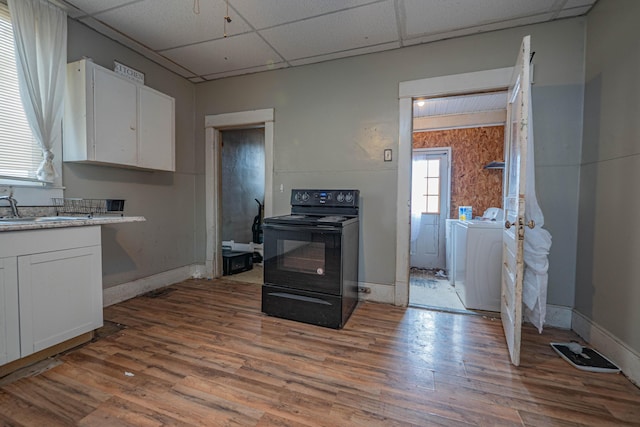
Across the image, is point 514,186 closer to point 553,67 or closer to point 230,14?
point 553,67

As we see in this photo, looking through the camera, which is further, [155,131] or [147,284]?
[147,284]

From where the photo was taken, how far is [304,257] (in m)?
2.42

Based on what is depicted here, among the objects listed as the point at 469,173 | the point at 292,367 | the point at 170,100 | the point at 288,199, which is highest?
the point at 170,100

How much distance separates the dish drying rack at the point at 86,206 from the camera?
88.3 inches

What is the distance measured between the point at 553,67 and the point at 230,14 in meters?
2.79

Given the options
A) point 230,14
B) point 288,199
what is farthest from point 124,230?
point 230,14

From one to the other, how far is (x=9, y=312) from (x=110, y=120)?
166cm

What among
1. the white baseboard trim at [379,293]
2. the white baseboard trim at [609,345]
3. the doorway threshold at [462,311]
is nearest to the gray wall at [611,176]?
the white baseboard trim at [609,345]

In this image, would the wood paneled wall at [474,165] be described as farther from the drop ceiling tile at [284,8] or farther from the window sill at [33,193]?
the window sill at [33,193]

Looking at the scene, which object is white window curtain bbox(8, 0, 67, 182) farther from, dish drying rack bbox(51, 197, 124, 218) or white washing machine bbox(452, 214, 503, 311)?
white washing machine bbox(452, 214, 503, 311)

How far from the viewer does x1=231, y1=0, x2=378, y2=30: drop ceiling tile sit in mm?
2174

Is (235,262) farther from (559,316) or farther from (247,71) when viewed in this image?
→ (559,316)

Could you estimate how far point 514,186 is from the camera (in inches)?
82.5

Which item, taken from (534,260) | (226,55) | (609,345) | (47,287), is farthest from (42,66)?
(609,345)
